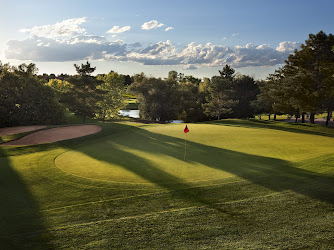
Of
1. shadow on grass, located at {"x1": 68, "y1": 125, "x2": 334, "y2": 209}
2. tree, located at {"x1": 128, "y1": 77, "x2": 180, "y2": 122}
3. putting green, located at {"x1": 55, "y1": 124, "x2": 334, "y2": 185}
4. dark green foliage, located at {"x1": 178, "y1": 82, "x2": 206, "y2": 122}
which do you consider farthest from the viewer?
dark green foliage, located at {"x1": 178, "y1": 82, "x2": 206, "y2": 122}

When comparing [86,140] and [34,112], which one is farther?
[34,112]

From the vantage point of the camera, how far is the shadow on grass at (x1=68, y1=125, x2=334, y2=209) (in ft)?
25.2

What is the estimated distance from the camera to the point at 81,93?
42.6 m

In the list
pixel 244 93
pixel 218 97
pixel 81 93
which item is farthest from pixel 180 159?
pixel 244 93

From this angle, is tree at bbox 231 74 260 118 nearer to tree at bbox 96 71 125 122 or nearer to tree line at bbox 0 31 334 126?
tree line at bbox 0 31 334 126

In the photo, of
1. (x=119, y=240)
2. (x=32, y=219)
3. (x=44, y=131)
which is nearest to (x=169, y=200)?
(x=119, y=240)

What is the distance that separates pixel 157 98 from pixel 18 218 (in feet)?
178

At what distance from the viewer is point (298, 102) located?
111 ft

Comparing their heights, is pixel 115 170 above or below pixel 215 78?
below

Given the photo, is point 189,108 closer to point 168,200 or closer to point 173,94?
point 173,94

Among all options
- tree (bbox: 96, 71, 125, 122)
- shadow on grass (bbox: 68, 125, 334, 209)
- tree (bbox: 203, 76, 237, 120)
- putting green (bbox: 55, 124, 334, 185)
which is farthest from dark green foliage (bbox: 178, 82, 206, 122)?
shadow on grass (bbox: 68, 125, 334, 209)

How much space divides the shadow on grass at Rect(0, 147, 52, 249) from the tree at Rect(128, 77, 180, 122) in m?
49.8

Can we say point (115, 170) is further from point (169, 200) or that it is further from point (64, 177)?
point (169, 200)

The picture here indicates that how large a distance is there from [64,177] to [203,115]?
56715 millimetres
